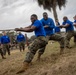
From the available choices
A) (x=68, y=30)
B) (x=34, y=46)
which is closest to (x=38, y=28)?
(x=34, y=46)

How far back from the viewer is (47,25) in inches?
435

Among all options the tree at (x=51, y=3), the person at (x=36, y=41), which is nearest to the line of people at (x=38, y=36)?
the person at (x=36, y=41)

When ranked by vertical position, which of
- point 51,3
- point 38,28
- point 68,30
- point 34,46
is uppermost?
point 51,3

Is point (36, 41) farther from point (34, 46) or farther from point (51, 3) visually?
point (51, 3)

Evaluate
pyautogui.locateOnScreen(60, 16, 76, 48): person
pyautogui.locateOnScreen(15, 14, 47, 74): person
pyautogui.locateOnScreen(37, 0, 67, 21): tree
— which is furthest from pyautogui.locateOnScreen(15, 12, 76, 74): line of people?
pyautogui.locateOnScreen(37, 0, 67, 21): tree

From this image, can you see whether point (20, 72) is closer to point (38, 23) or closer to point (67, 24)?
point (38, 23)

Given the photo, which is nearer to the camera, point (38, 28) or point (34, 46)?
point (38, 28)

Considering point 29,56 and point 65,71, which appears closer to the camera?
point 65,71

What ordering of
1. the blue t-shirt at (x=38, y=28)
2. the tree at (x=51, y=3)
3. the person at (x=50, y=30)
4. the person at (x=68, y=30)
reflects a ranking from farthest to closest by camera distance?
1. the tree at (x=51, y=3)
2. the person at (x=68, y=30)
3. the person at (x=50, y=30)
4. the blue t-shirt at (x=38, y=28)

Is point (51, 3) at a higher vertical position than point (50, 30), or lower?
higher

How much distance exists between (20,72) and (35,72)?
1.65 ft

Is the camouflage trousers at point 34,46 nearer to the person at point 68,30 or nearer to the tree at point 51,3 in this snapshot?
the person at point 68,30

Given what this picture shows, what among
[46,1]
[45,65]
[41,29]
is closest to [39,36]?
[41,29]

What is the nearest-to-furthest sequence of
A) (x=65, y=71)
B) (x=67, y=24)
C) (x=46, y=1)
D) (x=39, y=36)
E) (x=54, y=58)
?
(x=65, y=71)
(x=39, y=36)
(x=54, y=58)
(x=67, y=24)
(x=46, y=1)
